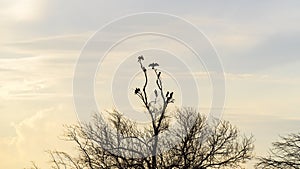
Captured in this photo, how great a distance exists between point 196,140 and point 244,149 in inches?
129

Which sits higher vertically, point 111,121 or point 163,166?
point 111,121

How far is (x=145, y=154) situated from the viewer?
37312 millimetres

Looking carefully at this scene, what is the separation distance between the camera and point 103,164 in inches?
1474

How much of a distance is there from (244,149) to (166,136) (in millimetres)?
5068

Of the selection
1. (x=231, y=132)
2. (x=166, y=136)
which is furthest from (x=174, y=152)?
(x=231, y=132)

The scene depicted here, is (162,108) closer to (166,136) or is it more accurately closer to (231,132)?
(166,136)

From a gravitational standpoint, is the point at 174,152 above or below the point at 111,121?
below

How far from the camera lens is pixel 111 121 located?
130 ft

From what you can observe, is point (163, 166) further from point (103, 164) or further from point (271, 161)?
point (271, 161)

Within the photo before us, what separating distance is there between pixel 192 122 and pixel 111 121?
4.99 metres

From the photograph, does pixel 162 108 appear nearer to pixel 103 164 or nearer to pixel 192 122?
pixel 192 122

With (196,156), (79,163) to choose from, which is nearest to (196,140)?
(196,156)

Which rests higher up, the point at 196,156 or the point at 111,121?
the point at 111,121

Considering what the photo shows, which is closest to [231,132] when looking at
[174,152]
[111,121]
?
[174,152]
